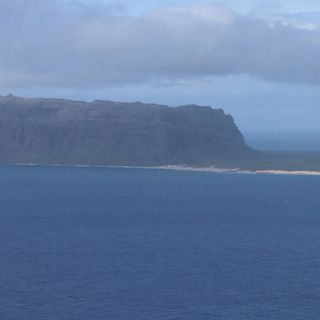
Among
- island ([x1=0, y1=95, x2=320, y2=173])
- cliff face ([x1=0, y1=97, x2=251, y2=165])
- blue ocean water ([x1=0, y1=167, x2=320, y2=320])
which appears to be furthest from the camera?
cliff face ([x1=0, y1=97, x2=251, y2=165])

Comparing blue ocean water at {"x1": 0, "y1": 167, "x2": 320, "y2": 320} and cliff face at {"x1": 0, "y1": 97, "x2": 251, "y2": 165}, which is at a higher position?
cliff face at {"x1": 0, "y1": 97, "x2": 251, "y2": 165}

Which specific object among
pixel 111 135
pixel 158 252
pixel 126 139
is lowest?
pixel 158 252

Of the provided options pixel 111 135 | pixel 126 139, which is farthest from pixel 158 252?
pixel 111 135

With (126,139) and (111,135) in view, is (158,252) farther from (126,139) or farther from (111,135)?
(111,135)

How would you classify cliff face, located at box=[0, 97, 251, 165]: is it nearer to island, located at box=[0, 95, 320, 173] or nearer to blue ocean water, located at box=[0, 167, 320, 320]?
island, located at box=[0, 95, 320, 173]

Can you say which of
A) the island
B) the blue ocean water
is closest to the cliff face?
the island

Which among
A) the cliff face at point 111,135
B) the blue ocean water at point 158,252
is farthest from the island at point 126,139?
the blue ocean water at point 158,252
